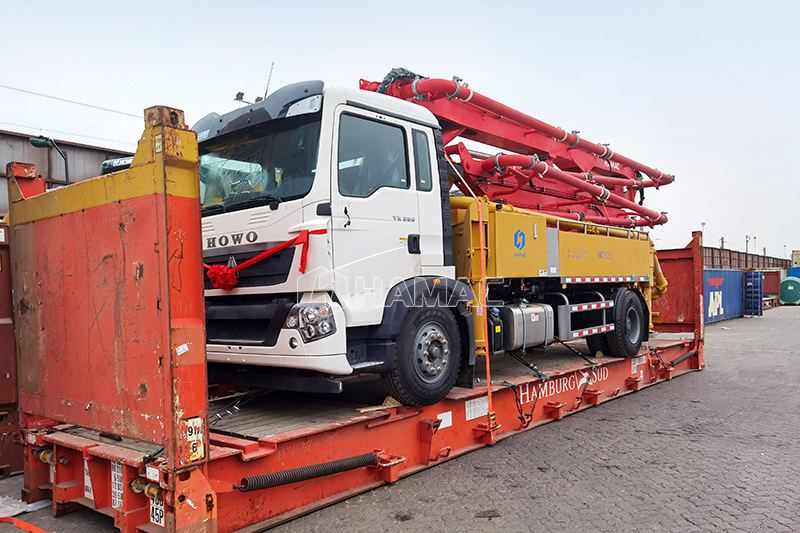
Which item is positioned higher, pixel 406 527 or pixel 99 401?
pixel 99 401

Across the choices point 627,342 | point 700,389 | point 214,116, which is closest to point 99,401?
point 214,116

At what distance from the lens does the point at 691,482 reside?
16.3 feet

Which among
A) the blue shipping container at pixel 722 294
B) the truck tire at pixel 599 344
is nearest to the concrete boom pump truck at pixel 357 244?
the truck tire at pixel 599 344

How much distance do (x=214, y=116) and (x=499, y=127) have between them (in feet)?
12.3

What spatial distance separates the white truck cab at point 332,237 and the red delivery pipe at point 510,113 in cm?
109

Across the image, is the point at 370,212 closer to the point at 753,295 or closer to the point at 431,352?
the point at 431,352

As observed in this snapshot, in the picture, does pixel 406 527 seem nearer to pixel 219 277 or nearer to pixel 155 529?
pixel 155 529

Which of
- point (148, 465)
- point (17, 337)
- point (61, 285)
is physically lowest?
point (148, 465)

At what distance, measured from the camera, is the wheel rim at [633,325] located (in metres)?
9.12

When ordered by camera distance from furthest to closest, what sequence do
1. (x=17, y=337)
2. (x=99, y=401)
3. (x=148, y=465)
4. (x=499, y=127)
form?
(x=499, y=127)
(x=17, y=337)
(x=99, y=401)
(x=148, y=465)

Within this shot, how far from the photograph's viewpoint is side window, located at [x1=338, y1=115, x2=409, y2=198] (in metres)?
4.80

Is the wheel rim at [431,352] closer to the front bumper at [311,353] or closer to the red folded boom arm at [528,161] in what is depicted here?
the front bumper at [311,353]

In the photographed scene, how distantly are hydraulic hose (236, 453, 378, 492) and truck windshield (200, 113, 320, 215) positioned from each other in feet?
6.33

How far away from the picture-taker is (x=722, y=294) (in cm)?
2433
